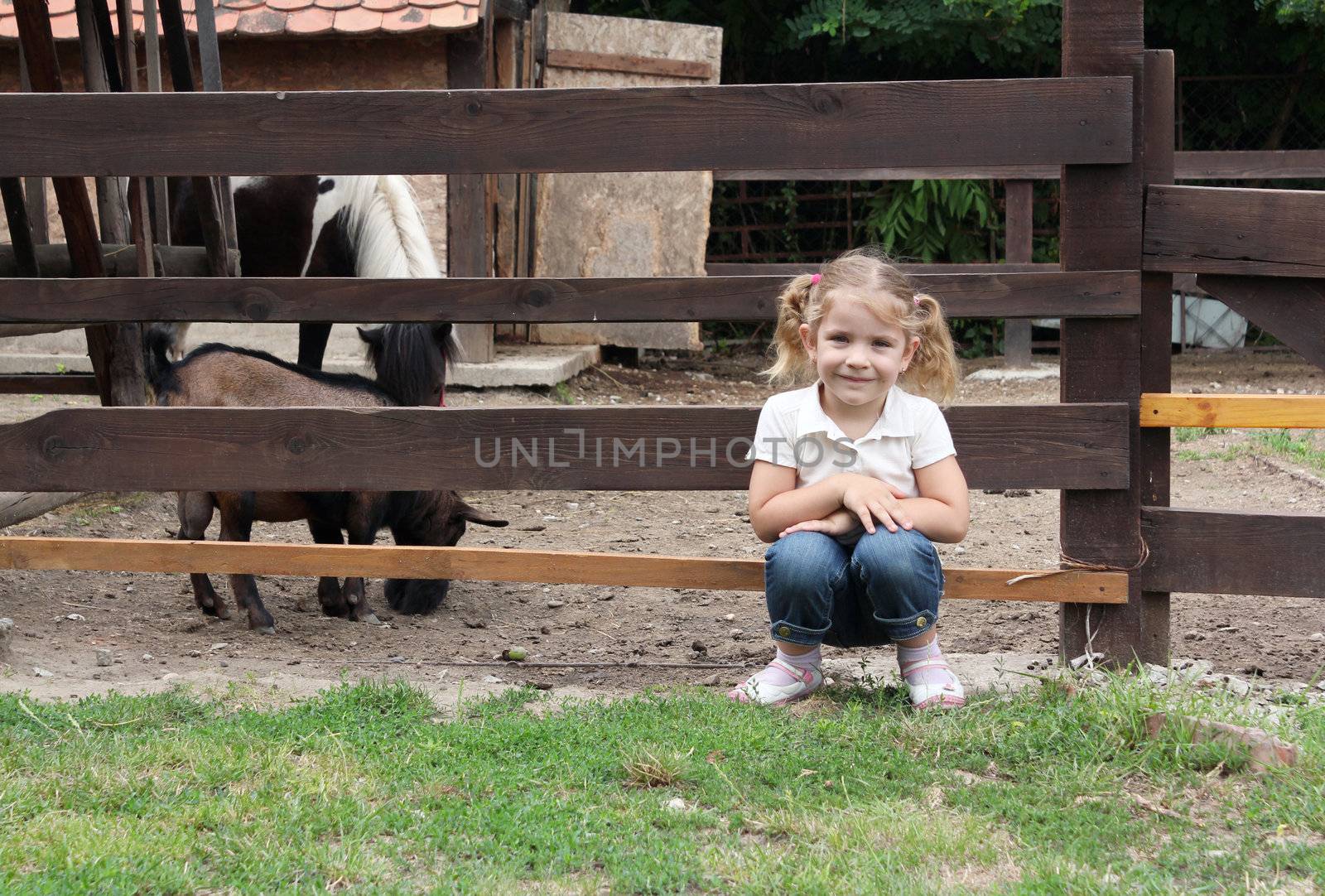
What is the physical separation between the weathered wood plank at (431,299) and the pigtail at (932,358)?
0.20 metres

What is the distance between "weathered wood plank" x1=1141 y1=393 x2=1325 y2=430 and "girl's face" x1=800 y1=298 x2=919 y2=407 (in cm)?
82

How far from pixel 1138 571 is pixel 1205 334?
963cm

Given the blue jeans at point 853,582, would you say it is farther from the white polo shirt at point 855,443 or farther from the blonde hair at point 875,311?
the blonde hair at point 875,311

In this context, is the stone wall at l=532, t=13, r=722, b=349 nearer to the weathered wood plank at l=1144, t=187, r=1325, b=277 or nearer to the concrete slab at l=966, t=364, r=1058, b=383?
the concrete slab at l=966, t=364, r=1058, b=383

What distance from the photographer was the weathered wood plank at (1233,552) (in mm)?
3273

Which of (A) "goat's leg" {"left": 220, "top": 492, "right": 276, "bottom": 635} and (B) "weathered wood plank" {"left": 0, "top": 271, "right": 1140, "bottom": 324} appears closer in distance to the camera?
(B) "weathered wood plank" {"left": 0, "top": 271, "right": 1140, "bottom": 324}

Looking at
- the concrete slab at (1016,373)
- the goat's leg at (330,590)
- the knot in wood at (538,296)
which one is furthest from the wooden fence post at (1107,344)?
the concrete slab at (1016,373)

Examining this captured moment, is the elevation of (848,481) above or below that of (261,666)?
above

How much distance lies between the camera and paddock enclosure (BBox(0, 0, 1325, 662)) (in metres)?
3.21

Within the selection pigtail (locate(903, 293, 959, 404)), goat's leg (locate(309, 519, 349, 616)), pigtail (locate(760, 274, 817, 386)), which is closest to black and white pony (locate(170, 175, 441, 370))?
goat's leg (locate(309, 519, 349, 616))

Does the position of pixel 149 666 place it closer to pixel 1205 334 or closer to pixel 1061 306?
pixel 1061 306

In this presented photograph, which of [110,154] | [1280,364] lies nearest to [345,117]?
[110,154]

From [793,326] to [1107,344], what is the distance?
0.85 metres

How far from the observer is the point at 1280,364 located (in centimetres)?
1075
